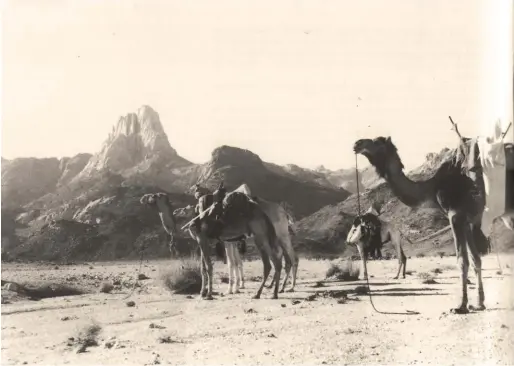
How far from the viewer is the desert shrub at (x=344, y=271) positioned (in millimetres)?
11953

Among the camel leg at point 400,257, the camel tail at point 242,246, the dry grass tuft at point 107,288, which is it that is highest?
the camel tail at point 242,246

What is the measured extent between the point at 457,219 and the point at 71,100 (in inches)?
260

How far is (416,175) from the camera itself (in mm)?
11188

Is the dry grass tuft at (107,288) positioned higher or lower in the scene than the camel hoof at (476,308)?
higher

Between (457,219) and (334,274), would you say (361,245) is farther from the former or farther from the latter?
(457,219)

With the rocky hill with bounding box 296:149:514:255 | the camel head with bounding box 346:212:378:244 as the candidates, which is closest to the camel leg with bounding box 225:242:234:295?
the rocky hill with bounding box 296:149:514:255

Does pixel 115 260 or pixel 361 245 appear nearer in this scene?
pixel 361 245

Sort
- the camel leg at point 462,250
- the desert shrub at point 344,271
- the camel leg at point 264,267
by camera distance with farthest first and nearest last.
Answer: the desert shrub at point 344,271
the camel leg at point 264,267
the camel leg at point 462,250

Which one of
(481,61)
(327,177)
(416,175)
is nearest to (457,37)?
(481,61)

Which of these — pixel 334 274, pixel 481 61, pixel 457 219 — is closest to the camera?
pixel 457 219

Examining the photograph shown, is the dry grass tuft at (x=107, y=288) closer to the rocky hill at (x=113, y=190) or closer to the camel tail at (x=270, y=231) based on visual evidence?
the rocky hill at (x=113, y=190)

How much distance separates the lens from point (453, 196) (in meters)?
10.6

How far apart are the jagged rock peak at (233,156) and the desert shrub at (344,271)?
78.3 inches

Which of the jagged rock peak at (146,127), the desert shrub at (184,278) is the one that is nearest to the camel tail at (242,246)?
the desert shrub at (184,278)
